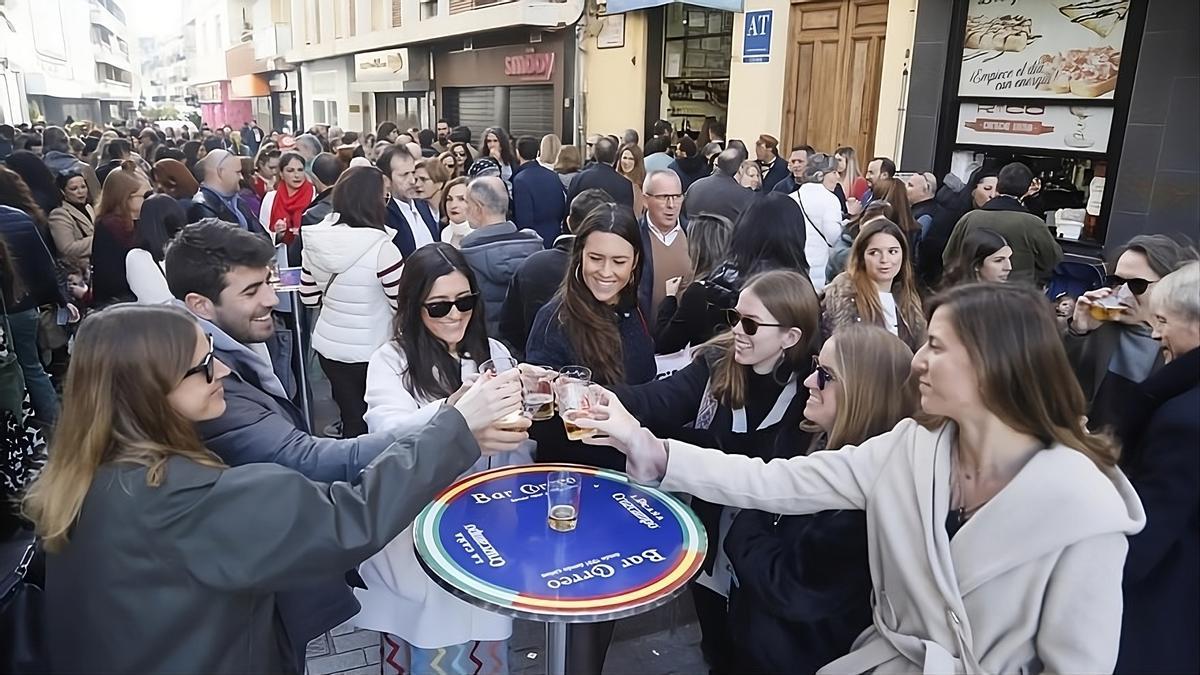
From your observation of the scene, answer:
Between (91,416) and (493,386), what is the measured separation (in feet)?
2.86

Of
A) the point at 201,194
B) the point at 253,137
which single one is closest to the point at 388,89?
the point at 253,137

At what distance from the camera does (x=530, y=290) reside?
3.97 meters

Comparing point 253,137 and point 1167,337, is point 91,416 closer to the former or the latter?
point 1167,337

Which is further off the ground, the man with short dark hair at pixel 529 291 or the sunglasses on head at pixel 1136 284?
the sunglasses on head at pixel 1136 284

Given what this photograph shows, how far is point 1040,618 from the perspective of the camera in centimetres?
161

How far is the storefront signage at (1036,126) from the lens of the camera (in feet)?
24.0

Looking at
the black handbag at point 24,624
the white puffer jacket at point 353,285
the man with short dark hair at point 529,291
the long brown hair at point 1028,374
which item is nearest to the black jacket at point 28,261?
the white puffer jacket at point 353,285

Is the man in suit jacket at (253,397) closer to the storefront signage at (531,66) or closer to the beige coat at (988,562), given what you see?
the beige coat at (988,562)

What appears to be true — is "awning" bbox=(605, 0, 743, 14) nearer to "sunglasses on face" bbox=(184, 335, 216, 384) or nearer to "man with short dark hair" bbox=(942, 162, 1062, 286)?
"man with short dark hair" bbox=(942, 162, 1062, 286)

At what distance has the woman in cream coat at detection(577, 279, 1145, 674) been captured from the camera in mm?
1561

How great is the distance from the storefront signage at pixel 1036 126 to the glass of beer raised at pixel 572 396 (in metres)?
7.01

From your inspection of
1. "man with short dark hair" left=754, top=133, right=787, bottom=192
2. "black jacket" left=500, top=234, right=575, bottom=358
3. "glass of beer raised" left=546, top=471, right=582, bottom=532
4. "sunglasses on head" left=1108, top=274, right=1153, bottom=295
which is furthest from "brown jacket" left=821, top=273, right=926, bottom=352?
"man with short dark hair" left=754, top=133, right=787, bottom=192

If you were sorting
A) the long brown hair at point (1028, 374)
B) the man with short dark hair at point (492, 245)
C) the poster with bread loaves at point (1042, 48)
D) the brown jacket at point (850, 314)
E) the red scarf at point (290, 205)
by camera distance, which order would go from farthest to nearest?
the poster with bread loaves at point (1042, 48) → the red scarf at point (290, 205) → the man with short dark hair at point (492, 245) → the brown jacket at point (850, 314) → the long brown hair at point (1028, 374)

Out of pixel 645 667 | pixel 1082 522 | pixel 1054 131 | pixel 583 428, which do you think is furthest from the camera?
pixel 1054 131
